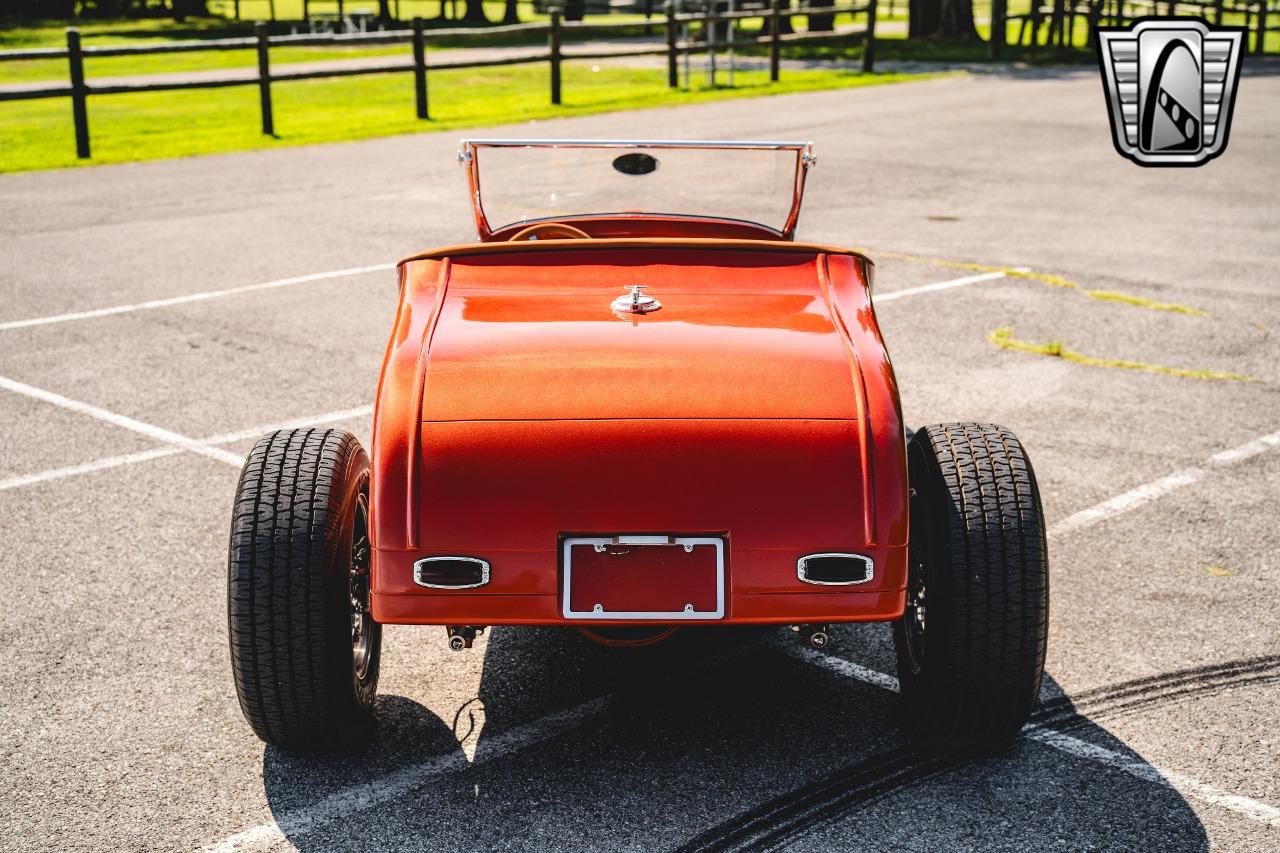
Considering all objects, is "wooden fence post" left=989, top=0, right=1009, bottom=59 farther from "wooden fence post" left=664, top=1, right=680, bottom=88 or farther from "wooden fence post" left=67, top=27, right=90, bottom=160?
"wooden fence post" left=67, top=27, right=90, bottom=160

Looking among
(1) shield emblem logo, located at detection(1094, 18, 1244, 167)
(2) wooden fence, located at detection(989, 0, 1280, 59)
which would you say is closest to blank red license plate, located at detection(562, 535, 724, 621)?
(1) shield emblem logo, located at detection(1094, 18, 1244, 167)

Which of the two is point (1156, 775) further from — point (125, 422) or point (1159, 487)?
point (125, 422)

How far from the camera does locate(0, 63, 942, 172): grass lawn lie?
57.6 feet

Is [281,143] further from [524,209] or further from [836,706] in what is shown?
[836,706]

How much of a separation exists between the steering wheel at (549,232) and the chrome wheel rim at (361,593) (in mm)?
1764

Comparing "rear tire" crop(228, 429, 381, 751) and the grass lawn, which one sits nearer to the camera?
"rear tire" crop(228, 429, 381, 751)

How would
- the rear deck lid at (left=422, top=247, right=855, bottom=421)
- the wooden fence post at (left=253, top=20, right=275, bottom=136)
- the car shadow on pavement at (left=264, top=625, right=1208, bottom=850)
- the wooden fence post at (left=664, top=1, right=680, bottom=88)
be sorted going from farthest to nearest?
the wooden fence post at (left=664, top=1, right=680, bottom=88) < the wooden fence post at (left=253, top=20, right=275, bottom=136) < the rear deck lid at (left=422, top=247, right=855, bottom=421) < the car shadow on pavement at (left=264, top=625, right=1208, bottom=850)

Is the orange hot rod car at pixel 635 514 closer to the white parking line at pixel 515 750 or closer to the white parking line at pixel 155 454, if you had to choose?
the white parking line at pixel 515 750

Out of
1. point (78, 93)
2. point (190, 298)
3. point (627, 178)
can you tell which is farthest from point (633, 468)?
point (78, 93)

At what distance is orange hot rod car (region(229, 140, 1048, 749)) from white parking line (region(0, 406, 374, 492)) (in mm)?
2474

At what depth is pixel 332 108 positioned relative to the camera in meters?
22.1

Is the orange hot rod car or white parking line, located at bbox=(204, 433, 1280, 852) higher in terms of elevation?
the orange hot rod car

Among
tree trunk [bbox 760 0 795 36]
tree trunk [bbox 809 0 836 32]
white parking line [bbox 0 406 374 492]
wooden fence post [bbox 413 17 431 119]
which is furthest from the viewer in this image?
tree trunk [bbox 809 0 836 32]

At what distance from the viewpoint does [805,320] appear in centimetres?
441
